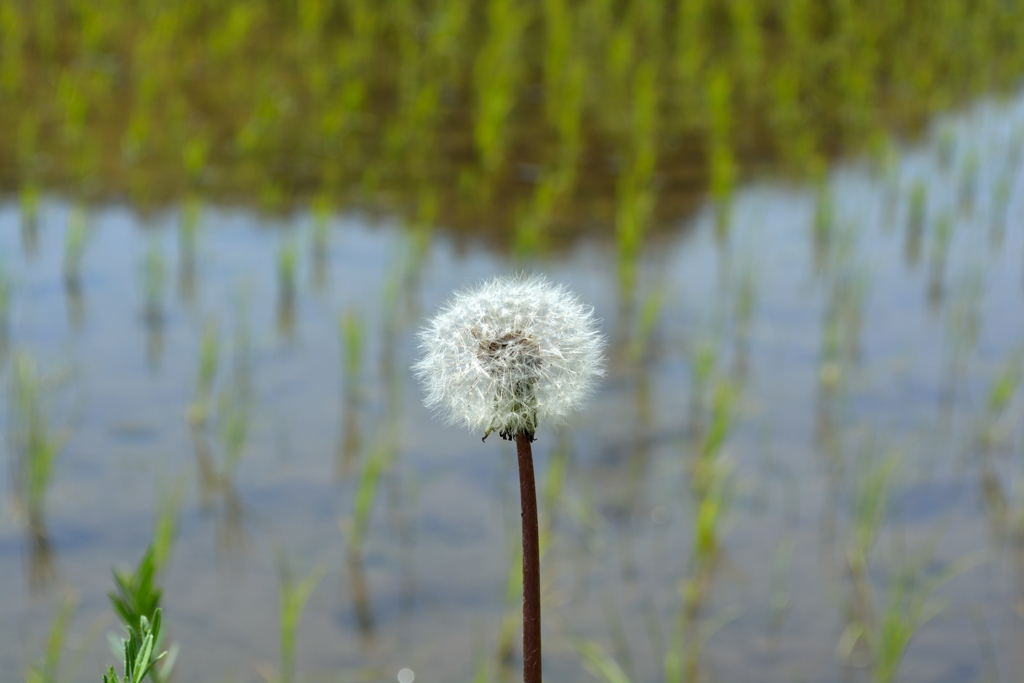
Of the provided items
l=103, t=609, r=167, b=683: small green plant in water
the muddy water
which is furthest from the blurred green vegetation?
l=103, t=609, r=167, b=683: small green plant in water

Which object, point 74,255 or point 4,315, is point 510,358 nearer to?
point 4,315

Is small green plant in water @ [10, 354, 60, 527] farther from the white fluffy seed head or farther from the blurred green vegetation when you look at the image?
the white fluffy seed head

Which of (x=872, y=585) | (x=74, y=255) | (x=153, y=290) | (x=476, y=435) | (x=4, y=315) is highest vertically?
(x=74, y=255)

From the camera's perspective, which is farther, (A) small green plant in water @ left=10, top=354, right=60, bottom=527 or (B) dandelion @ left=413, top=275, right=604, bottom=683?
(A) small green plant in water @ left=10, top=354, right=60, bottom=527

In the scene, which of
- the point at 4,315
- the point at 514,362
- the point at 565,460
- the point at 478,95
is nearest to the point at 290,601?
the point at 565,460

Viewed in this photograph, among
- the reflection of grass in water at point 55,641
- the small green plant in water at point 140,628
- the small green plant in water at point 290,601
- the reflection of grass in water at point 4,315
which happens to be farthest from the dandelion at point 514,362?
the reflection of grass in water at point 4,315

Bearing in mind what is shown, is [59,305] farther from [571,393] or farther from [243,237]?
[571,393]
